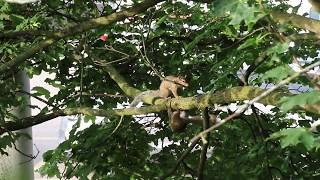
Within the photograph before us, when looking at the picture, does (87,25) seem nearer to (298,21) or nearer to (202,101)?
(202,101)

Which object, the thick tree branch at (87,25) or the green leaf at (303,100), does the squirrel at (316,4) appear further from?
the thick tree branch at (87,25)

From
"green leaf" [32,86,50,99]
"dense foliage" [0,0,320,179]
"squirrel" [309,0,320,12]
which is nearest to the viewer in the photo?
"squirrel" [309,0,320,12]

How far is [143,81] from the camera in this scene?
347 cm

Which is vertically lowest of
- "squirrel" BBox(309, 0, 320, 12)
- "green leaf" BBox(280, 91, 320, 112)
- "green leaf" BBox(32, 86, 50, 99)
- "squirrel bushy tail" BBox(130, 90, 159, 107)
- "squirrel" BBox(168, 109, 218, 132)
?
"green leaf" BBox(280, 91, 320, 112)

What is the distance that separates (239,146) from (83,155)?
2.93ft

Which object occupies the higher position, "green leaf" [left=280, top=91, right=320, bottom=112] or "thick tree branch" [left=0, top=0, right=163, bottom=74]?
"thick tree branch" [left=0, top=0, right=163, bottom=74]

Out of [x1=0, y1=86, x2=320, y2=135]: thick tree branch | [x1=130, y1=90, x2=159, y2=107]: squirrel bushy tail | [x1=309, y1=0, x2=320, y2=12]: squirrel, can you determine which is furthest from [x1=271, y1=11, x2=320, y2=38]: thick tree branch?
[x1=130, y1=90, x2=159, y2=107]: squirrel bushy tail

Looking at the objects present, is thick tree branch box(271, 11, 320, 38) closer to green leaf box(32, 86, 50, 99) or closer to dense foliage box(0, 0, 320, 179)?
dense foliage box(0, 0, 320, 179)

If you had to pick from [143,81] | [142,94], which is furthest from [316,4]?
[143,81]

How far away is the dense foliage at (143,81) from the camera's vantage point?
2.41 m

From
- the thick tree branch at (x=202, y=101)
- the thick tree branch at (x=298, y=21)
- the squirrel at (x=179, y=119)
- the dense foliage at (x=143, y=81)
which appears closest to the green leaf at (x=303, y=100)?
the thick tree branch at (x=202, y=101)

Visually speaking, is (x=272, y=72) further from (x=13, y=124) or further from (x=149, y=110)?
(x=13, y=124)

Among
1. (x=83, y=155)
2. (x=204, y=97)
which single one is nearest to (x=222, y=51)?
(x=204, y=97)

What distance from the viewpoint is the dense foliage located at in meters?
2.41
